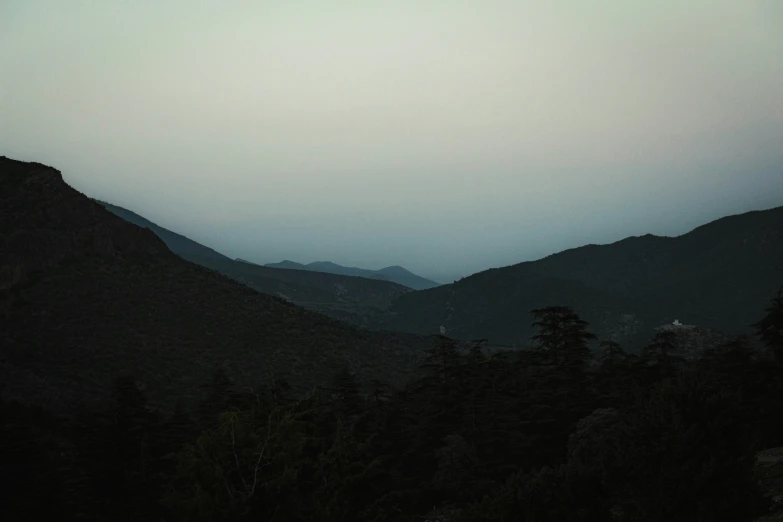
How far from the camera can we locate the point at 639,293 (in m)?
176

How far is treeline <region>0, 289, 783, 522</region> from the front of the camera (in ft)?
35.2

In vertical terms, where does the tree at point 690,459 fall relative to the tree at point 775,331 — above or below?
below

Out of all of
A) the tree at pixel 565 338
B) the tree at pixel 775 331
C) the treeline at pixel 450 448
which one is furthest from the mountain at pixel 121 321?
the tree at pixel 775 331

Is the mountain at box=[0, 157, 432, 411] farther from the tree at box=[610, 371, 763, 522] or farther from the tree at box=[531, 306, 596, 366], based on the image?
the tree at box=[610, 371, 763, 522]

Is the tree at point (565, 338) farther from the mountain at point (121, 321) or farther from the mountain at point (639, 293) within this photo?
the mountain at point (639, 293)

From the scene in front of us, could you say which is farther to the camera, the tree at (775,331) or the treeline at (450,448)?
the tree at (775,331)

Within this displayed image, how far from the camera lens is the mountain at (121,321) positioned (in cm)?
4634

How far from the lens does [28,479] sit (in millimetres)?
24203

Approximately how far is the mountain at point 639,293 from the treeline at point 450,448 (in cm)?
9786

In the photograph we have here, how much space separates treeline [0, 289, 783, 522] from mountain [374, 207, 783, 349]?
97858mm

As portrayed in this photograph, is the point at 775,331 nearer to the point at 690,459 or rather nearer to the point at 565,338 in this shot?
the point at 565,338

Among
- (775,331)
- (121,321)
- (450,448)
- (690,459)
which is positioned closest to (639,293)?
(775,331)

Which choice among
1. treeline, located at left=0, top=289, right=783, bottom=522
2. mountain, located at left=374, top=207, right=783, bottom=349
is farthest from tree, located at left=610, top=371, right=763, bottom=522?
mountain, located at left=374, top=207, right=783, bottom=349

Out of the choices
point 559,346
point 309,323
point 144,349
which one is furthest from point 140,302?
point 559,346
